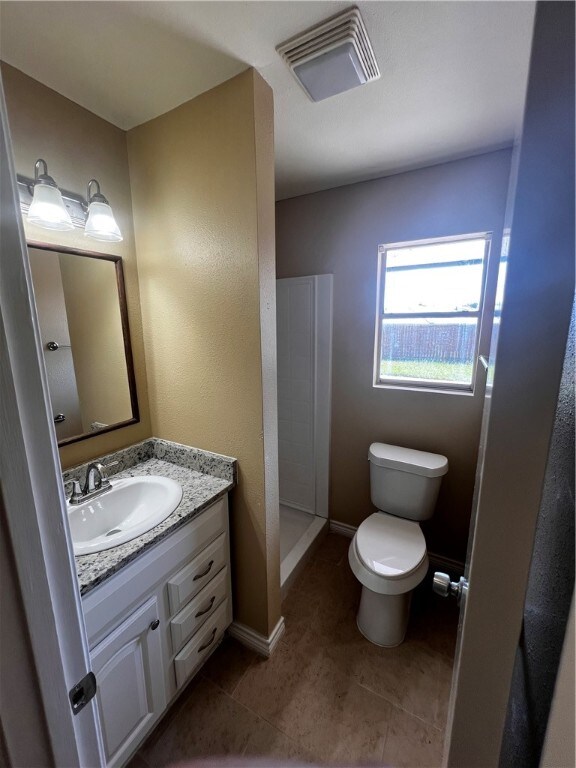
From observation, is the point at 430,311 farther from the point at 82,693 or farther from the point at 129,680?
the point at 129,680

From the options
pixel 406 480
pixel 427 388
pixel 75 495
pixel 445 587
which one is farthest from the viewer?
pixel 427 388

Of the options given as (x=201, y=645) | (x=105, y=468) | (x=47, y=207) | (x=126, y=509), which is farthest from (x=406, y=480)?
(x=47, y=207)

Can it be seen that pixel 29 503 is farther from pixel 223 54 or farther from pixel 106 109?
pixel 106 109

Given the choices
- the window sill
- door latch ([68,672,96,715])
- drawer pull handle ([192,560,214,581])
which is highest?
the window sill

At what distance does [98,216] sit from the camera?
1203 millimetres

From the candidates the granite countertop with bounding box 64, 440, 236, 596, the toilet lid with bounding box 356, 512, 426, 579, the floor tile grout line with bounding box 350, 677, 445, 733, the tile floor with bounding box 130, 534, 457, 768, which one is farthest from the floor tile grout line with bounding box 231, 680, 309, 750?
the granite countertop with bounding box 64, 440, 236, 596

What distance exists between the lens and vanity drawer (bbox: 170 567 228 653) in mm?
1175

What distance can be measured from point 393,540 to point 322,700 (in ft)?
2.40

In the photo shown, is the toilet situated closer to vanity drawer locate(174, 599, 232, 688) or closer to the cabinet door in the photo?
vanity drawer locate(174, 599, 232, 688)

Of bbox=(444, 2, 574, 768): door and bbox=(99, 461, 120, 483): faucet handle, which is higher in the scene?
bbox=(444, 2, 574, 768): door

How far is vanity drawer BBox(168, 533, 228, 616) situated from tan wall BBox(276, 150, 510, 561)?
1100 mm

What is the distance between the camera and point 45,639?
0.47 m

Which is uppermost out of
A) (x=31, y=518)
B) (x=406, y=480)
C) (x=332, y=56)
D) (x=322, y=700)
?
(x=332, y=56)

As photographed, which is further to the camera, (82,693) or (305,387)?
(305,387)
